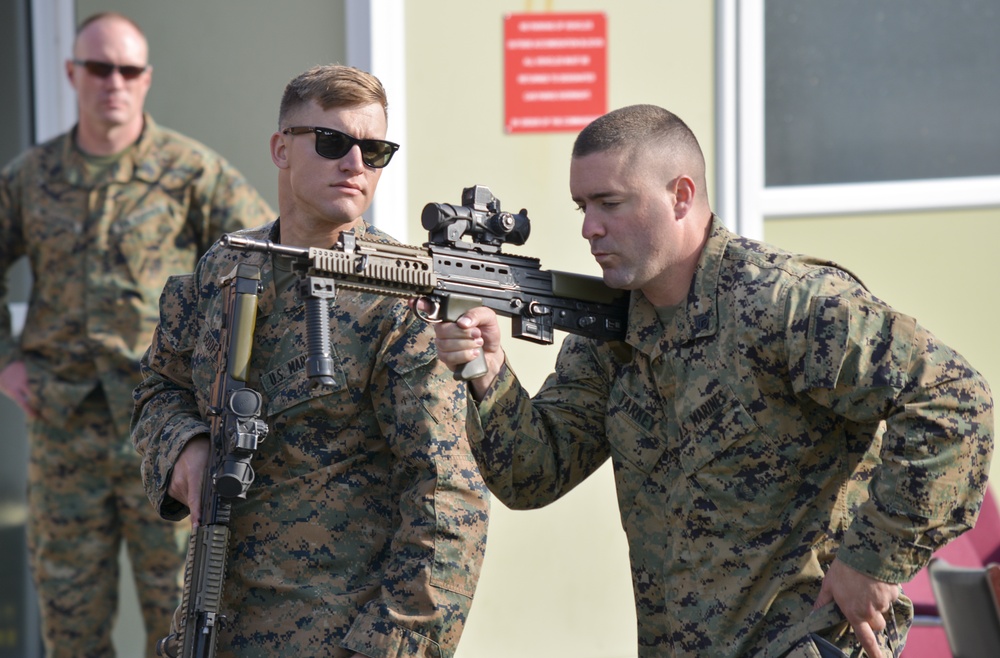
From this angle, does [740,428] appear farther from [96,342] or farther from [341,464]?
[96,342]

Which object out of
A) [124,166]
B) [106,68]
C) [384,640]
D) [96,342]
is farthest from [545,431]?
[106,68]

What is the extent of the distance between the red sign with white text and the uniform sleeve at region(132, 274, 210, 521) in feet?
7.32

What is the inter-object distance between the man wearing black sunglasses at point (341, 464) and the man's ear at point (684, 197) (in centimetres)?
61

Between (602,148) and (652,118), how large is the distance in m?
0.15

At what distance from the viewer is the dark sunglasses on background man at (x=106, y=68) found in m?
4.96

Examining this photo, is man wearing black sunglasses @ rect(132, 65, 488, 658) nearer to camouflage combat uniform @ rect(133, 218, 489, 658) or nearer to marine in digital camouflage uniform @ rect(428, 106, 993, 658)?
camouflage combat uniform @ rect(133, 218, 489, 658)

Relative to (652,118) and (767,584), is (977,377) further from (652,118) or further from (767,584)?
(652,118)

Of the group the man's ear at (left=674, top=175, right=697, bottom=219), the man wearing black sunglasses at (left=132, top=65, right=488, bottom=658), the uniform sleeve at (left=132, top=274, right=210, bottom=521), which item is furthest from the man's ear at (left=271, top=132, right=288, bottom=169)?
the man's ear at (left=674, top=175, right=697, bottom=219)

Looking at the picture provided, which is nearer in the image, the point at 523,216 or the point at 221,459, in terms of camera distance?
the point at 221,459

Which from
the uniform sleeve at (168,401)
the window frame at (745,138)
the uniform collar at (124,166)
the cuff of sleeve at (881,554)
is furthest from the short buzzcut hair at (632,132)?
the uniform collar at (124,166)

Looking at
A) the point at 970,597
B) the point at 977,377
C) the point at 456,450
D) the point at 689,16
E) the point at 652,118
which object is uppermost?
the point at 689,16

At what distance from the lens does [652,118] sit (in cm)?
266

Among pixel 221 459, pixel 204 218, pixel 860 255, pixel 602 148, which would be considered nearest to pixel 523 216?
pixel 602 148

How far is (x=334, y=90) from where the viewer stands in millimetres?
2840
